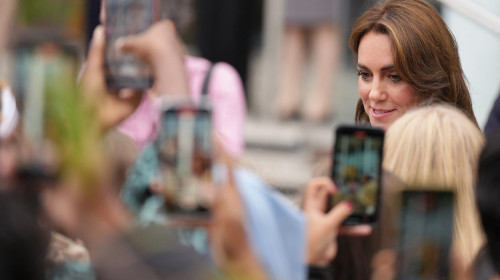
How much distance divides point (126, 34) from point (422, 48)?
1093 millimetres

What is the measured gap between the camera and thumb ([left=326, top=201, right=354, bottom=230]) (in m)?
2.06

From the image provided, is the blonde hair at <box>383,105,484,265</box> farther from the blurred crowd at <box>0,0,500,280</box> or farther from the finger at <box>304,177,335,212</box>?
the finger at <box>304,177,335,212</box>

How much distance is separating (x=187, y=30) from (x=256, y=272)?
5.23 meters

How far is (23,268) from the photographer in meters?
1.55

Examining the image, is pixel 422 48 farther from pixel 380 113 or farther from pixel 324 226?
pixel 324 226

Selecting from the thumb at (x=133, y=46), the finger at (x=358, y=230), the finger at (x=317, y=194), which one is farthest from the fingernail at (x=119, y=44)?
the finger at (x=358, y=230)

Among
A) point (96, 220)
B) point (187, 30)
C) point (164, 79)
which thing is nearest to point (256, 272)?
point (96, 220)

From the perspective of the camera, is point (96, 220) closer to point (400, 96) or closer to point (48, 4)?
point (400, 96)

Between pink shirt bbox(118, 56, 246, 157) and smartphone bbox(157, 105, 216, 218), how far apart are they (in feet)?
4.99

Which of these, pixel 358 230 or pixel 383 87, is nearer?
pixel 358 230

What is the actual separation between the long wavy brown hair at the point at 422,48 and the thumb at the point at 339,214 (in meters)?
1.11

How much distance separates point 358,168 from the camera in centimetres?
206

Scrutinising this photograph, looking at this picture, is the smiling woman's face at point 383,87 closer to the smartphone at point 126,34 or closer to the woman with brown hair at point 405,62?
the woman with brown hair at point 405,62

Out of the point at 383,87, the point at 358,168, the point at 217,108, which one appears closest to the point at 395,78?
the point at 383,87
